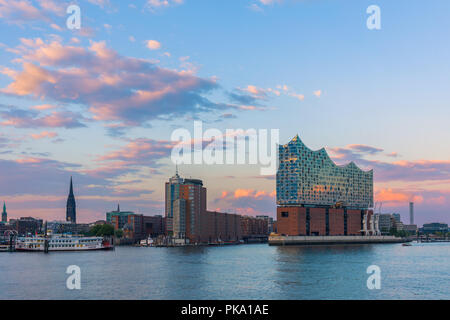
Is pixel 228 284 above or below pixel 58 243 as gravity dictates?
above

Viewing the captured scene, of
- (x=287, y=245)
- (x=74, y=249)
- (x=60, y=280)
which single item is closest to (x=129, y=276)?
(x=60, y=280)

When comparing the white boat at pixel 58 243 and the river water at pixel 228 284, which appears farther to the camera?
the white boat at pixel 58 243

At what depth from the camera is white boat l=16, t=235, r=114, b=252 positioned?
14570 cm

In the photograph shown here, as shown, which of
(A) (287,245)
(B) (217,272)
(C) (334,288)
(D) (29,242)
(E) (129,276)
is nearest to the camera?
(C) (334,288)

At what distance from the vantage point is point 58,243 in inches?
5861

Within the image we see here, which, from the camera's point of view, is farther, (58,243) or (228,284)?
(58,243)

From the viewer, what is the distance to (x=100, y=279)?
204 ft

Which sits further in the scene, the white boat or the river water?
the white boat

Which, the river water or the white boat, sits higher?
the river water

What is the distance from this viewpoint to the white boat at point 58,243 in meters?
146

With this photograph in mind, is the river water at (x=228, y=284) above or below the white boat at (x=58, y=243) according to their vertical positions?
above
